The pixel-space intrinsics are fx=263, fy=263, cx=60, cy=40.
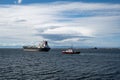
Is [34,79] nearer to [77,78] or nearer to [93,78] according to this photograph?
[77,78]

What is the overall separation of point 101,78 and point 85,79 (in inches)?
158

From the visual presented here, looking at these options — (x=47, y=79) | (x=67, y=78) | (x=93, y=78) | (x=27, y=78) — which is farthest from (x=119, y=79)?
(x=27, y=78)

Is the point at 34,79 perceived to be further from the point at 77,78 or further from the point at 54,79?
the point at 77,78

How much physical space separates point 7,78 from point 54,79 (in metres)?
10.2

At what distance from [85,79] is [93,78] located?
7.36 feet

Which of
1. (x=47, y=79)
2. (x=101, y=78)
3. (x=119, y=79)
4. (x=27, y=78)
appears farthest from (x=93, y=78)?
(x=27, y=78)

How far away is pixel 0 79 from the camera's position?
54.8 m

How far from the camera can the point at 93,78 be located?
57938 millimetres

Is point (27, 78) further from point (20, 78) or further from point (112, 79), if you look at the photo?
point (112, 79)

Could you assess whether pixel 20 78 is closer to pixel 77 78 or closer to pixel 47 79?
pixel 47 79

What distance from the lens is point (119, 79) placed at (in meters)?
56.7

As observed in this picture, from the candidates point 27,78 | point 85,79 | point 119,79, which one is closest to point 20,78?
point 27,78

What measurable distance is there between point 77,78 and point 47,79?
6.75 m

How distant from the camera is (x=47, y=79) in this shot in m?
55.5
